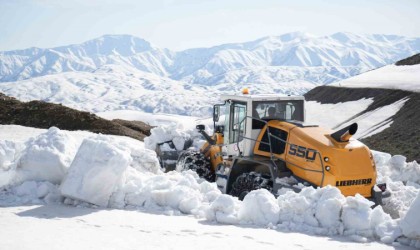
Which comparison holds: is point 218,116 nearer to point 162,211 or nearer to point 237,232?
point 162,211

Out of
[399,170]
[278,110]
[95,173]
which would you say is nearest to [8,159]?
[95,173]

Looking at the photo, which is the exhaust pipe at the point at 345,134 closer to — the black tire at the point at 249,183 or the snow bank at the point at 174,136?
the black tire at the point at 249,183

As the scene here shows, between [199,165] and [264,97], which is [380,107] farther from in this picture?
[264,97]

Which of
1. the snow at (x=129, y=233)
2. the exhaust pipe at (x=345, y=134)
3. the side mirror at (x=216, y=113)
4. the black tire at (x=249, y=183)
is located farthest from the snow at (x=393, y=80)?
the snow at (x=129, y=233)

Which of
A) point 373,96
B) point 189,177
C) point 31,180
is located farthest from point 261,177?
point 373,96

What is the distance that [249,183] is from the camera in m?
11.8

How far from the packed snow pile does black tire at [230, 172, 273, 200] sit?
3.39 ft

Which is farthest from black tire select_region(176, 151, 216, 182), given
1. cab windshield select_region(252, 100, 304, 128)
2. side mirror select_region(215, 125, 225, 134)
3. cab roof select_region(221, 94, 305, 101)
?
cab windshield select_region(252, 100, 304, 128)

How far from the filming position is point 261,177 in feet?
38.3

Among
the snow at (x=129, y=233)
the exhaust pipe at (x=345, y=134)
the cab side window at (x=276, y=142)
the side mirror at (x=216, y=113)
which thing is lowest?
the snow at (x=129, y=233)

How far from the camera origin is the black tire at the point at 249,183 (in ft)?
37.7

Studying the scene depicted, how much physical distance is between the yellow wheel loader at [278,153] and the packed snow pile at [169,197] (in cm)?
105

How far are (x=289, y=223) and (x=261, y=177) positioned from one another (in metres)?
2.60

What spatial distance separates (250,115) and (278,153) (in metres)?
1.26
